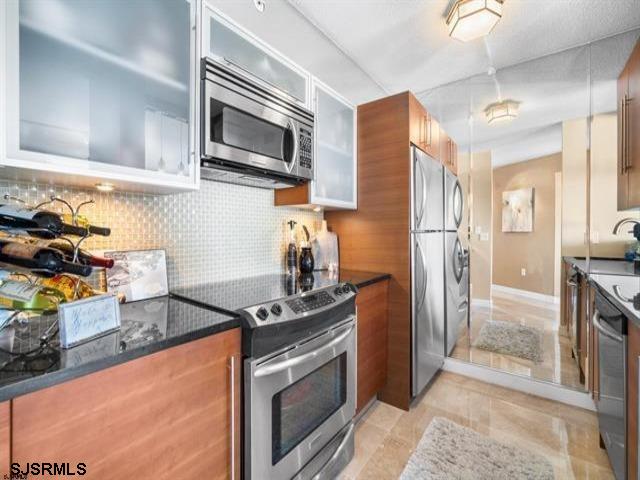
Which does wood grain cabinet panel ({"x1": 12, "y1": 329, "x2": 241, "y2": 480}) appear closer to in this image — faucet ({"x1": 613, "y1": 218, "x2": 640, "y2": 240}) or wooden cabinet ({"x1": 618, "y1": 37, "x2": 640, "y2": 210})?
wooden cabinet ({"x1": 618, "y1": 37, "x2": 640, "y2": 210})

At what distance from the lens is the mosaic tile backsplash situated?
1.26 meters

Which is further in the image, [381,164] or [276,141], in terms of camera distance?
[381,164]

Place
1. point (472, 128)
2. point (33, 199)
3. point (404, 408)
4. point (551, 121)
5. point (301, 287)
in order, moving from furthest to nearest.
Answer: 1. point (472, 128)
2. point (551, 121)
3. point (404, 408)
4. point (301, 287)
5. point (33, 199)

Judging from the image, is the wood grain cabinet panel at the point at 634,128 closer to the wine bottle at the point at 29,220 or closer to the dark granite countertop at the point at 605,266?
the dark granite countertop at the point at 605,266

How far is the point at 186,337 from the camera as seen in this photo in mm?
891

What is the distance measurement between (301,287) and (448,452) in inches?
48.6

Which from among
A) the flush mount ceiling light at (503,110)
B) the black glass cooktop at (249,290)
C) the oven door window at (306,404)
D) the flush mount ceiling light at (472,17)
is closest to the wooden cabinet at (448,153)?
the flush mount ceiling light at (503,110)

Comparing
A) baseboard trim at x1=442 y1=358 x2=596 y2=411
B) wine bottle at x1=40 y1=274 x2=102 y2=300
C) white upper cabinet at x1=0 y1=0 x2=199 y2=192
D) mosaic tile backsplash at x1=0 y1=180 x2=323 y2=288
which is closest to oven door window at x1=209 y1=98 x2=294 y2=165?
white upper cabinet at x1=0 y1=0 x2=199 y2=192

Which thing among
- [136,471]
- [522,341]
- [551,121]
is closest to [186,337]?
[136,471]

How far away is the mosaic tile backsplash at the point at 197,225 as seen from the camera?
1.26 m

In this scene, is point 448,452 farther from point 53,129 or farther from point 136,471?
point 53,129

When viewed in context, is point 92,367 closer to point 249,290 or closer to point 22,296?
point 22,296

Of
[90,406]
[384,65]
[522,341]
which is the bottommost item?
[522,341]

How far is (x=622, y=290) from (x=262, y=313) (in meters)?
1.75
